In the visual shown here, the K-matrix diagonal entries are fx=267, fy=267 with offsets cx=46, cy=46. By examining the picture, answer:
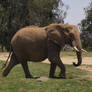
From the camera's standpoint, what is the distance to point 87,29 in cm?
4947

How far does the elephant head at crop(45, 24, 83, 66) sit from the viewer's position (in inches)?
361

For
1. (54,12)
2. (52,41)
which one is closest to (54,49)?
(52,41)

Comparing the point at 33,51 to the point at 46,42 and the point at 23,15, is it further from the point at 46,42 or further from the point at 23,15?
the point at 23,15

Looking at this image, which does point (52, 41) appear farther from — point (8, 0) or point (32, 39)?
point (8, 0)

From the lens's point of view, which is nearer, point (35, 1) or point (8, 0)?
point (8, 0)

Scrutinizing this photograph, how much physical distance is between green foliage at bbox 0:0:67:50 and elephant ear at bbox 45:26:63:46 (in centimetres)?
2937

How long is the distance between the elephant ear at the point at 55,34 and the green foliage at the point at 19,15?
96.4 feet

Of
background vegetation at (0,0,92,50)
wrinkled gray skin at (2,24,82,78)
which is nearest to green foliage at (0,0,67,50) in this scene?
background vegetation at (0,0,92,50)

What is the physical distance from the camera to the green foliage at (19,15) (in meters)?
39.7

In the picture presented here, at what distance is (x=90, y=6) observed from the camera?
51.5m

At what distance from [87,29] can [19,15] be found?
575 inches

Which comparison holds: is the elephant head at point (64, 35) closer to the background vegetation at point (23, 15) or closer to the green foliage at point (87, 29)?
the background vegetation at point (23, 15)

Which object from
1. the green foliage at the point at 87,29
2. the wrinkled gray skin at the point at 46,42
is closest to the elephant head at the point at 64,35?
the wrinkled gray skin at the point at 46,42

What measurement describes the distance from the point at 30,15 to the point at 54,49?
108 feet
